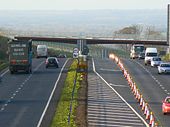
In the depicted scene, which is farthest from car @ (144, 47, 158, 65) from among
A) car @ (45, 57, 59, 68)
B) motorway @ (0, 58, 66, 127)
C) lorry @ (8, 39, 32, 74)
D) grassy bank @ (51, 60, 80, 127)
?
grassy bank @ (51, 60, 80, 127)

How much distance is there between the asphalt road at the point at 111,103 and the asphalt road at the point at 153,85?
1186mm

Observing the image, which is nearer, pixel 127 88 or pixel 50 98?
pixel 50 98

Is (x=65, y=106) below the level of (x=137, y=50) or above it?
below

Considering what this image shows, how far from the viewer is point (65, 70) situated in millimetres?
80375

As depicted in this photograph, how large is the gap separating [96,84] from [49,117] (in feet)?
72.2

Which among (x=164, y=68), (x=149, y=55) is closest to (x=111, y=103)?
(x=164, y=68)

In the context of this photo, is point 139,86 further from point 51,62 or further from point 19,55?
point 51,62

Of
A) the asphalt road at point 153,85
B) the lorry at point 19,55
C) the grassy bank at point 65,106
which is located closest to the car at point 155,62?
the asphalt road at point 153,85

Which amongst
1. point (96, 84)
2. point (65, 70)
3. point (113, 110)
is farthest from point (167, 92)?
point (65, 70)

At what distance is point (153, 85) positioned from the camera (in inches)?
2486

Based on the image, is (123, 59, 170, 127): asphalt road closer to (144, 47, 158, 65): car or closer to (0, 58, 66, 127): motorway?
(144, 47, 158, 65): car

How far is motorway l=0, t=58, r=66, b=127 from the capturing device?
41.2m

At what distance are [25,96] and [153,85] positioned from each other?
1409 cm

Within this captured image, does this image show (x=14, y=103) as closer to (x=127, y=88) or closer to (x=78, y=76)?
(x=127, y=88)
